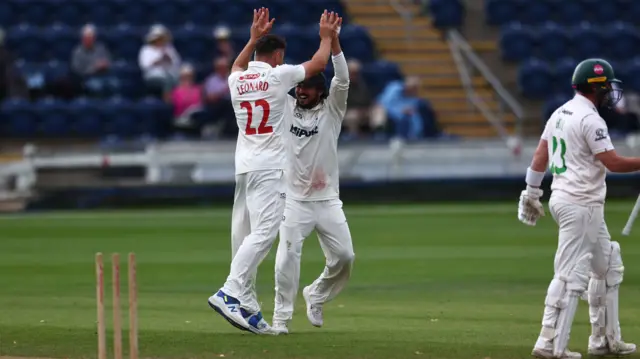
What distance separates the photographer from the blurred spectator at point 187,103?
812 inches

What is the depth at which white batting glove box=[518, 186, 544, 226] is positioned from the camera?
27.2 ft

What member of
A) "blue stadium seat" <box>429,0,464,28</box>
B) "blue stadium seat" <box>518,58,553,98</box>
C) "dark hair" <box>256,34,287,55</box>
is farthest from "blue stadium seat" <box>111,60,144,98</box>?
"dark hair" <box>256,34,287,55</box>

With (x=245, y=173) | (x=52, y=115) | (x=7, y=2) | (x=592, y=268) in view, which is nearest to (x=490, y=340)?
(x=592, y=268)

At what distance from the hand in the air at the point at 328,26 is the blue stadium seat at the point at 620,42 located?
16183 millimetres

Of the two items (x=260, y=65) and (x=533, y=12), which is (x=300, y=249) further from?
(x=533, y=12)

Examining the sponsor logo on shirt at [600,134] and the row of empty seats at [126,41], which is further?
the row of empty seats at [126,41]

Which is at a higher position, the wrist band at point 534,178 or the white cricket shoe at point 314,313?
the wrist band at point 534,178

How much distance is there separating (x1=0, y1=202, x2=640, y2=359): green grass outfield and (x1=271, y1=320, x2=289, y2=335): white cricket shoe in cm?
9

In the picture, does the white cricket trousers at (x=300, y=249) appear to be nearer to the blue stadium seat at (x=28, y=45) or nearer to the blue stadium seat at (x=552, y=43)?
the blue stadium seat at (x=28, y=45)

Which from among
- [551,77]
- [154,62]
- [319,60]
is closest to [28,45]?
[154,62]

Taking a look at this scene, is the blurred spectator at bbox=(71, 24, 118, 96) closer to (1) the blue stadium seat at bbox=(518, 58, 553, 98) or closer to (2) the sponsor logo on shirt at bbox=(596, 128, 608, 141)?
(1) the blue stadium seat at bbox=(518, 58, 553, 98)

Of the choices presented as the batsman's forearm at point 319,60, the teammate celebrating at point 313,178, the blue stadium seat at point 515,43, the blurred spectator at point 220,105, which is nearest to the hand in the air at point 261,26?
the batsman's forearm at point 319,60

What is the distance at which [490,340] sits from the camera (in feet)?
28.9

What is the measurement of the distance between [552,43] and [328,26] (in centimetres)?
1581
